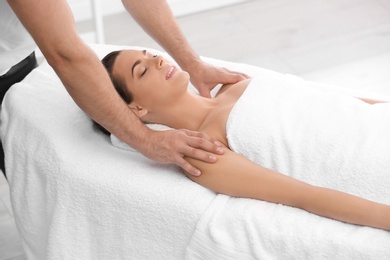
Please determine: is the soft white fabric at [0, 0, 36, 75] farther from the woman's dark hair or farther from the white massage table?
the woman's dark hair

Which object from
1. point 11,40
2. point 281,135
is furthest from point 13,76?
point 281,135

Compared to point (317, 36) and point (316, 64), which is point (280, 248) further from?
point (317, 36)

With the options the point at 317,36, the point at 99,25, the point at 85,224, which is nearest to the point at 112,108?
the point at 85,224


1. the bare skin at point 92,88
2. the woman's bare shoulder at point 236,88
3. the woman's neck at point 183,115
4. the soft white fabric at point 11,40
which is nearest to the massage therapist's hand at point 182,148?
the bare skin at point 92,88

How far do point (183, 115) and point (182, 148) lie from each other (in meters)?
0.21

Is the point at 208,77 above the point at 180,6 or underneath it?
above

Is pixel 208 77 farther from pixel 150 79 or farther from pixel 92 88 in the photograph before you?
pixel 92 88

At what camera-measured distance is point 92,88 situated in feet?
6.35

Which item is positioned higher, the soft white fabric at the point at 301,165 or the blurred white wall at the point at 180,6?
the soft white fabric at the point at 301,165

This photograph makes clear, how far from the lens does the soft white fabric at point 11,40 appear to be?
7.38 feet

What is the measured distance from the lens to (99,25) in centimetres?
337

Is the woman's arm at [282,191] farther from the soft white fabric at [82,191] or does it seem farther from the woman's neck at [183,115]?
the woman's neck at [183,115]

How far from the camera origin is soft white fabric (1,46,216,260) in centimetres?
197

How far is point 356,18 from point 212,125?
1862 mm
